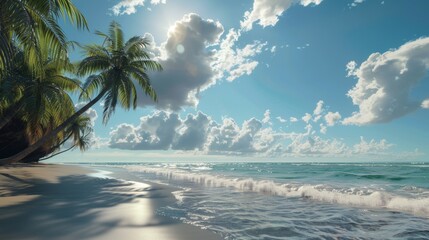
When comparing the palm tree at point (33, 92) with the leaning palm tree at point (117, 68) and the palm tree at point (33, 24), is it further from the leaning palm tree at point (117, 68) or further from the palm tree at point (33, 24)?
the palm tree at point (33, 24)

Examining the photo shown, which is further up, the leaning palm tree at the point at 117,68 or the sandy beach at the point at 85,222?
the leaning palm tree at the point at 117,68

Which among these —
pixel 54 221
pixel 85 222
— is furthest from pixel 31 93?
pixel 85 222

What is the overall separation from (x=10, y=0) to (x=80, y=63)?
12.3 metres

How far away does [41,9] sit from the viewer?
7336 mm

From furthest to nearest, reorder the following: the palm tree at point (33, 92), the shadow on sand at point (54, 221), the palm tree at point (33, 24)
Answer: the palm tree at point (33, 92), the palm tree at point (33, 24), the shadow on sand at point (54, 221)

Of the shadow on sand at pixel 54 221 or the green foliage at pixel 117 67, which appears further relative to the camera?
the green foliage at pixel 117 67

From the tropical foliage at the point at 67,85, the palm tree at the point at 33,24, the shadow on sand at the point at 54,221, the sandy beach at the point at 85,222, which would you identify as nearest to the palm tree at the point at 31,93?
the tropical foliage at the point at 67,85

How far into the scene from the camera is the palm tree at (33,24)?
6.25 meters

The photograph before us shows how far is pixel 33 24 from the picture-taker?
677cm

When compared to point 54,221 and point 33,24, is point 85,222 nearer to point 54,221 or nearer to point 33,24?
point 54,221

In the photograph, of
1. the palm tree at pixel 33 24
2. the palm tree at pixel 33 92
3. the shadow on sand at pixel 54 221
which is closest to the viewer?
the shadow on sand at pixel 54 221

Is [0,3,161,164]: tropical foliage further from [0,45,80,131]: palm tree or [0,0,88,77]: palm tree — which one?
[0,0,88,77]: palm tree

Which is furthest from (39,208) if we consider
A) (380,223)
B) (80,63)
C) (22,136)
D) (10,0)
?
(22,136)

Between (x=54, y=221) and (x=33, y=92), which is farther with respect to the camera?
(x=33, y=92)
